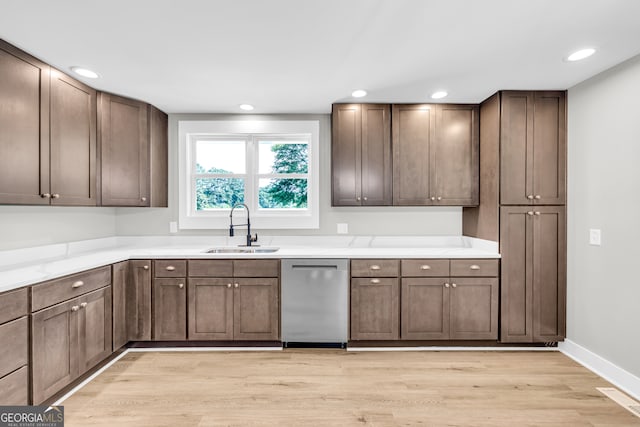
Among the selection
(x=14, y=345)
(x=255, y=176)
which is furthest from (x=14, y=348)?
(x=255, y=176)

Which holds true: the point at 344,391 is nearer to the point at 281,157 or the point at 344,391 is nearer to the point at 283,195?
the point at 283,195

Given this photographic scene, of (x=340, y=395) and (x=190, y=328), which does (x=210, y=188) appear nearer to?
(x=190, y=328)

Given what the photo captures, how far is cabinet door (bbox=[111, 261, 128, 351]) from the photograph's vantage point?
99.9 inches

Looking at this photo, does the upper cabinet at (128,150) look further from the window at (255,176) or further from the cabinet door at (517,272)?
the cabinet door at (517,272)

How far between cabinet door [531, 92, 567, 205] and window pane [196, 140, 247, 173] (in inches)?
113

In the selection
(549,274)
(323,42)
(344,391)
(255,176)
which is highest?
(323,42)

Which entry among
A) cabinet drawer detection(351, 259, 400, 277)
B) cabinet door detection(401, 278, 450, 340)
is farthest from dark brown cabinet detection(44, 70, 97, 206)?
cabinet door detection(401, 278, 450, 340)

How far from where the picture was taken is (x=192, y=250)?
116 inches

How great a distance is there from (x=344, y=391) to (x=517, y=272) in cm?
185

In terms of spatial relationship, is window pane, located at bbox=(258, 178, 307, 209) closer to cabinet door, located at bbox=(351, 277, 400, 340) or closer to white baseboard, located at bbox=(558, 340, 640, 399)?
cabinet door, located at bbox=(351, 277, 400, 340)

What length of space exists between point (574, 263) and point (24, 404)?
4.03m

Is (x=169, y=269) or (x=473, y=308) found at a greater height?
(x=169, y=269)

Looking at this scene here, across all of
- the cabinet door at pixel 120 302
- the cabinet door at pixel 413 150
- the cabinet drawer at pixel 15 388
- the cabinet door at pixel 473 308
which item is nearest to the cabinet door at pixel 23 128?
the cabinet door at pixel 120 302

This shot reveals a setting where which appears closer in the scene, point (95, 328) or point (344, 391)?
point (344, 391)
